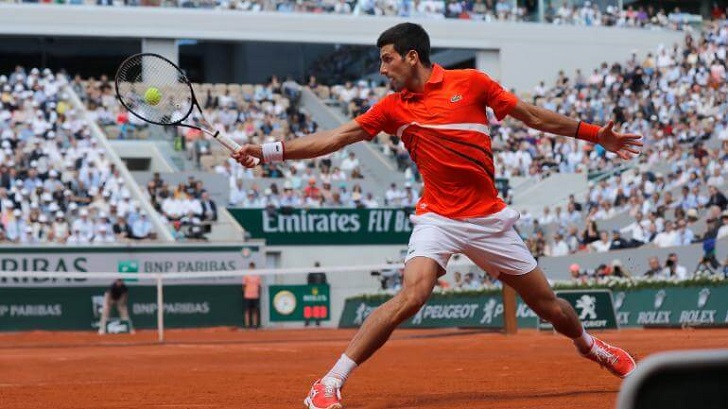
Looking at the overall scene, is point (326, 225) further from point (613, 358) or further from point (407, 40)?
point (407, 40)

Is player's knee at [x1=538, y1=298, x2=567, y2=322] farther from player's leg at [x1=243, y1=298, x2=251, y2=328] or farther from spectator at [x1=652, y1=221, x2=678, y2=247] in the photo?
player's leg at [x1=243, y1=298, x2=251, y2=328]

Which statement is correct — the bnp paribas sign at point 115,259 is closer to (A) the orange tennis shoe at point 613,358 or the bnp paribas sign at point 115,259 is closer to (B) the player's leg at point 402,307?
(A) the orange tennis shoe at point 613,358

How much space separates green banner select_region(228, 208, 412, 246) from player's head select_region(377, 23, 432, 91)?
2312 cm

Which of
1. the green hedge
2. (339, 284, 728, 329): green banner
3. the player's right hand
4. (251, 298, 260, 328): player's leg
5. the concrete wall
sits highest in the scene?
the concrete wall

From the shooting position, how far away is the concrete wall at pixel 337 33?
40.6 metres

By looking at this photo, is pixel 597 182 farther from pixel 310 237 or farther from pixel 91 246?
pixel 91 246

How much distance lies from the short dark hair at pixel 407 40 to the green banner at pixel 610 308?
1245cm

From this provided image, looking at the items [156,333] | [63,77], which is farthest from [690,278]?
[63,77]

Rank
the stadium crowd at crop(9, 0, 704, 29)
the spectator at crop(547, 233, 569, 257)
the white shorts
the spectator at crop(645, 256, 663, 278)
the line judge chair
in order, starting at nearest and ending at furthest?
1. the line judge chair
2. the white shorts
3. the spectator at crop(645, 256, 663, 278)
4. the spectator at crop(547, 233, 569, 257)
5. the stadium crowd at crop(9, 0, 704, 29)

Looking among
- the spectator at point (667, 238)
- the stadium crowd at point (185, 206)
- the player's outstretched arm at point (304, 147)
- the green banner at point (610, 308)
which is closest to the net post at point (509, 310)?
the green banner at point (610, 308)

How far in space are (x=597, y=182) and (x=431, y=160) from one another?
27.0 m

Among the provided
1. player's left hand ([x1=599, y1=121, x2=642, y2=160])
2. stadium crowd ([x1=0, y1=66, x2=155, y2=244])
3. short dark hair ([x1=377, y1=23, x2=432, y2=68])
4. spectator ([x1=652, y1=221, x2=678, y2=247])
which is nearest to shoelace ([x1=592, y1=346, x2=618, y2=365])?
player's left hand ([x1=599, y1=121, x2=642, y2=160])

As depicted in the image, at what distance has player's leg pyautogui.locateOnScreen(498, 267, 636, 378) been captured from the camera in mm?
6820

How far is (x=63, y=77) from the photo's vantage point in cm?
3612
